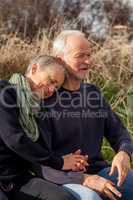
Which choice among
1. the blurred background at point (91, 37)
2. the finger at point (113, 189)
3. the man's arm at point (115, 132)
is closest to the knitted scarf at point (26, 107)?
the finger at point (113, 189)

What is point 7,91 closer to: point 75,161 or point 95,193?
point 75,161

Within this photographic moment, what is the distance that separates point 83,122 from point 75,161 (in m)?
0.35

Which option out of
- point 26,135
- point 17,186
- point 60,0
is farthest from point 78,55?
point 60,0

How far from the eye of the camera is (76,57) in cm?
380

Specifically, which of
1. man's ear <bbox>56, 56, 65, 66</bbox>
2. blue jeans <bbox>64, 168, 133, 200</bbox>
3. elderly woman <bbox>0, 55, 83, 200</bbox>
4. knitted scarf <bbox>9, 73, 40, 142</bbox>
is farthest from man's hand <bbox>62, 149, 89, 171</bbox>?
man's ear <bbox>56, 56, 65, 66</bbox>

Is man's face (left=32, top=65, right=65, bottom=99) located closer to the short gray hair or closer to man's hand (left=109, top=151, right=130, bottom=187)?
the short gray hair

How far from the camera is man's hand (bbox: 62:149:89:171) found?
3516 millimetres

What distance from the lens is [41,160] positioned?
3.41 meters

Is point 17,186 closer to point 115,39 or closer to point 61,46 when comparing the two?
point 61,46

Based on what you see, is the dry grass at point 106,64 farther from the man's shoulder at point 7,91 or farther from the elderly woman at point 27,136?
the man's shoulder at point 7,91

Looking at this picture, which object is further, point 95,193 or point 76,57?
point 76,57

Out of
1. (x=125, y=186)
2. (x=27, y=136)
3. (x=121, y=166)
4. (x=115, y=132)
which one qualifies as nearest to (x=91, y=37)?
(x=115, y=132)

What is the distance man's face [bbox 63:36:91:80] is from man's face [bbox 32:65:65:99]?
192 mm

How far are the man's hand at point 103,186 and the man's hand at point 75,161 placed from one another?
0.10 meters
